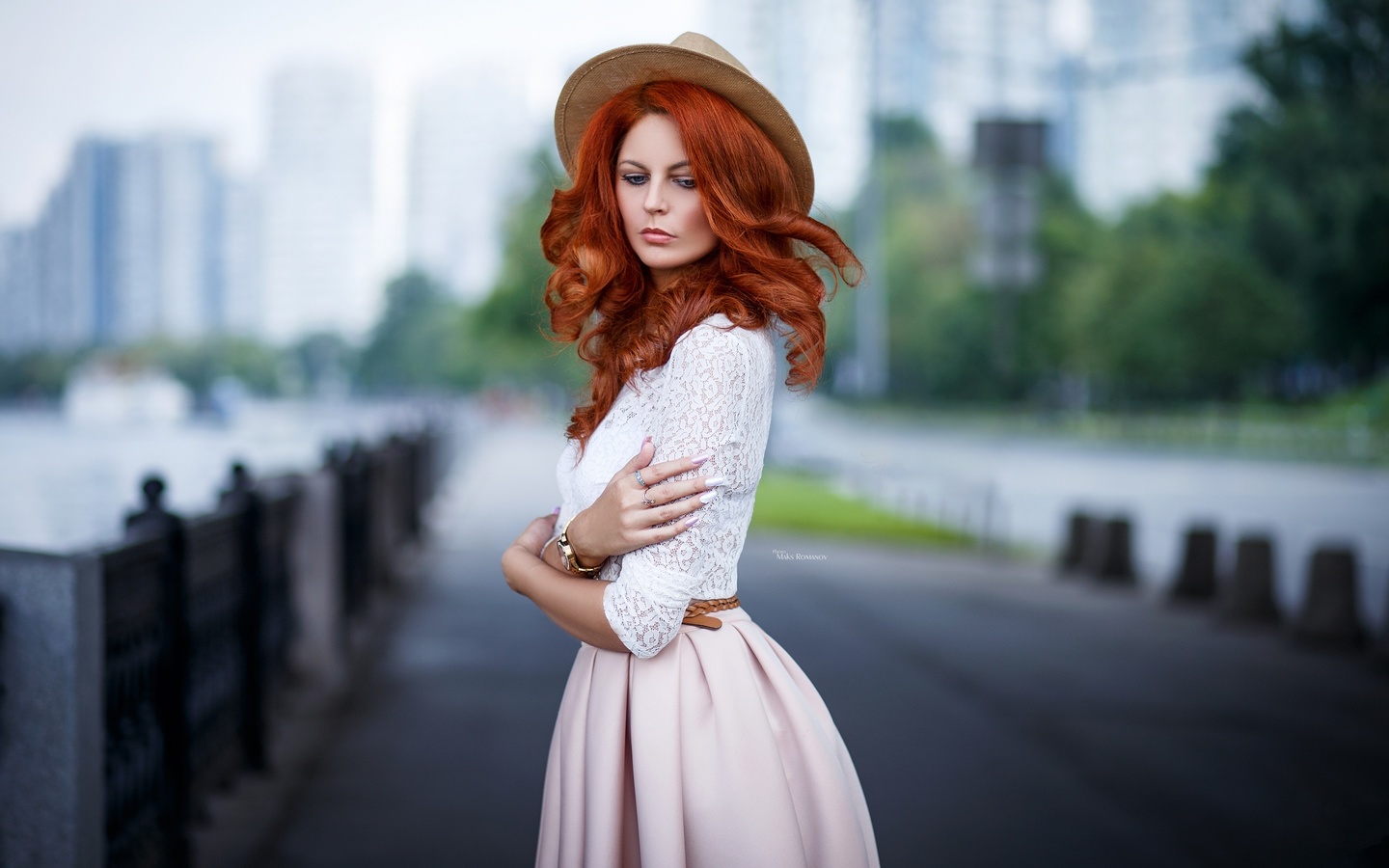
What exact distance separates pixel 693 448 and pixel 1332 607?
7.88 metres

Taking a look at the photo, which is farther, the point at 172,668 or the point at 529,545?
the point at 172,668

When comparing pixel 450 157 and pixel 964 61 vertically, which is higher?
pixel 964 61

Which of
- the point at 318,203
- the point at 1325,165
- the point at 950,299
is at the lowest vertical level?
the point at 1325,165

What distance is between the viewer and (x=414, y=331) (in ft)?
159

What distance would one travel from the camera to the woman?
6.21ft

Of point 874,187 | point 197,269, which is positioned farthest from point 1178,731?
point 874,187

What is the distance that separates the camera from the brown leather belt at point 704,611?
6.72 ft

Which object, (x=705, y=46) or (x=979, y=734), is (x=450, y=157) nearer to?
(x=979, y=734)

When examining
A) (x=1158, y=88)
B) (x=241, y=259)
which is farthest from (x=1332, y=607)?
(x=1158, y=88)

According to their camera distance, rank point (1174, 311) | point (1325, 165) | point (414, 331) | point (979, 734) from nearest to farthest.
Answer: point (979, 734), point (1325, 165), point (1174, 311), point (414, 331)

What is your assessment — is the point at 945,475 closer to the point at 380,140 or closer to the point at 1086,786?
the point at 380,140

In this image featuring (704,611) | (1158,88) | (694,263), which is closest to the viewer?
(704,611)

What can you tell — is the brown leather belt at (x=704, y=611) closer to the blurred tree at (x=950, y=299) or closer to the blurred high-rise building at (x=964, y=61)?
the blurred high-rise building at (x=964, y=61)

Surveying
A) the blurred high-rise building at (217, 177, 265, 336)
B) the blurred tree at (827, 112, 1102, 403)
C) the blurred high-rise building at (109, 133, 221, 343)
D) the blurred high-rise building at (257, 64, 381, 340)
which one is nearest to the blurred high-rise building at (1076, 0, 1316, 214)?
the blurred tree at (827, 112, 1102, 403)
